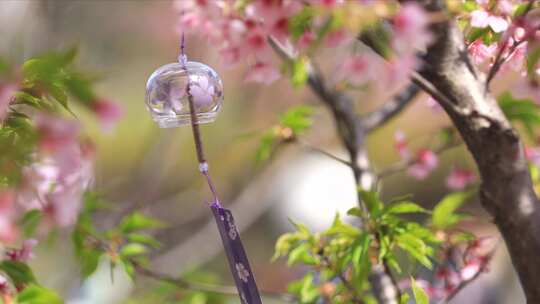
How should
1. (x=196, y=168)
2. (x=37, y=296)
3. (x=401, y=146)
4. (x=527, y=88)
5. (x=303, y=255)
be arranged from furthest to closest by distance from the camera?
(x=196, y=168), (x=401, y=146), (x=303, y=255), (x=527, y=88), (x=37, y=296)

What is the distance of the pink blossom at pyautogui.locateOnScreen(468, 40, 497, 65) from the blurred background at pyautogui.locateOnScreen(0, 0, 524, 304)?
72.4 inches

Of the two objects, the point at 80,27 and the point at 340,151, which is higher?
the point at 80,27

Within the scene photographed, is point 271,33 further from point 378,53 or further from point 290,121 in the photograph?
point 290,121

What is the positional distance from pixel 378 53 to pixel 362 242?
1.10 feet

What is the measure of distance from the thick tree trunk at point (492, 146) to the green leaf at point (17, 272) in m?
0.53

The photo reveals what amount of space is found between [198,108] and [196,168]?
9.17 ft

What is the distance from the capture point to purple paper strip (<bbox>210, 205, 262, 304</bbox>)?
0.89 metres

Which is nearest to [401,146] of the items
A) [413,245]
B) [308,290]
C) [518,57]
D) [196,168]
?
[308,290]

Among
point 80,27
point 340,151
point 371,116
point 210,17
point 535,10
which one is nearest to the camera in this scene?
point 535,10

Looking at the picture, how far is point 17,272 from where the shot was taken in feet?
2.89

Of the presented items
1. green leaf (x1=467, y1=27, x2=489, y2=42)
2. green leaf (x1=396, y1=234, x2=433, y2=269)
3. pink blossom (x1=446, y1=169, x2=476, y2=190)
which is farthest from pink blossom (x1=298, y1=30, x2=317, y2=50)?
pink blossom (x1=446, y1=169, x2=476, y2=190)

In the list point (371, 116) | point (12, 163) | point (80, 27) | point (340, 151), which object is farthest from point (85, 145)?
point (340, 151)

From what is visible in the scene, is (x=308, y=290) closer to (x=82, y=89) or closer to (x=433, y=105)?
(x=433, y=105)

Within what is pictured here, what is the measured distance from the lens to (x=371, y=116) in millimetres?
1612
